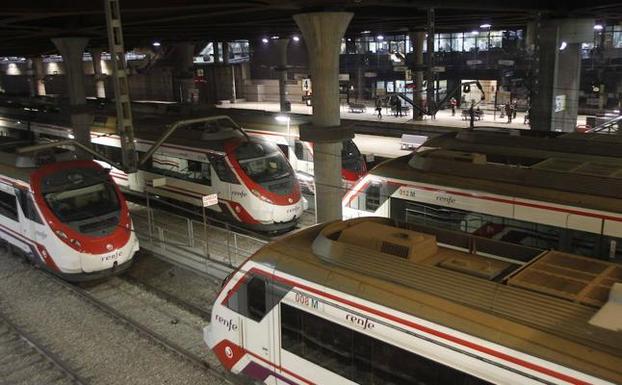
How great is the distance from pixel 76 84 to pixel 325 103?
43.6 feet

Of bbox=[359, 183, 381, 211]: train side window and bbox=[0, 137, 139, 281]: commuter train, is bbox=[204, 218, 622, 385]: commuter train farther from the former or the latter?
bbox=[0, 137, 139, 281]: commuter train

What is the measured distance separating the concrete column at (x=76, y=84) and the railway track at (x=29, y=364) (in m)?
12.4

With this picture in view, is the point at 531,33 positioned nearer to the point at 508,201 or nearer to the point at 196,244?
the point at 196,244

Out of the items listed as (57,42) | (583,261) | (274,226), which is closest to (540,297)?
(583,261)

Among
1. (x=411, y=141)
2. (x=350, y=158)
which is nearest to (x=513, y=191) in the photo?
(x=350, y=158)

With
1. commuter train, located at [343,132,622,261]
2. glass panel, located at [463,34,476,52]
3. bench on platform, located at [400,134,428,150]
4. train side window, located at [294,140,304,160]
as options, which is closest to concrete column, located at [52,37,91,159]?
train side window, located at [294,140,304,160]

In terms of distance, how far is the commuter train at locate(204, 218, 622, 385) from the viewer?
5.37m

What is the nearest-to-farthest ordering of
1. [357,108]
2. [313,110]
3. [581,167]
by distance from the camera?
[581,167], [313,110], [357,108]

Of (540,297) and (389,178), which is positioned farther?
(389,178)

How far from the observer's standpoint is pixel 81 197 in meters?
13.9

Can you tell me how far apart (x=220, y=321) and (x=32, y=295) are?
24.0 feet

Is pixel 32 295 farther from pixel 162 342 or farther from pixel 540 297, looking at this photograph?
pixel 540 297

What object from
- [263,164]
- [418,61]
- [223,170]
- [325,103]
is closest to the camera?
[325,103]

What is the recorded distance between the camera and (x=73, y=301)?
43.4 feet
